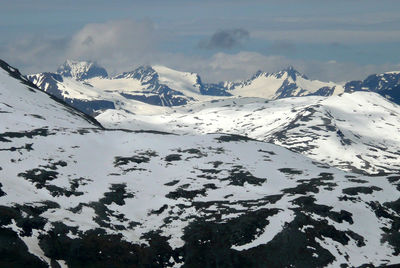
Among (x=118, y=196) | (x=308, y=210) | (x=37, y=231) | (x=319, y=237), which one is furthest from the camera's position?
(x=118, y=196)

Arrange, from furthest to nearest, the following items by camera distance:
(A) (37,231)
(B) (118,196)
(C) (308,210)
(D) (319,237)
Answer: (B) (118,196), (C) (308,210), (D) (319,237), (A) (37,231)

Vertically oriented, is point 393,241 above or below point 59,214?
below

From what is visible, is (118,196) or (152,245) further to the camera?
(118,196)

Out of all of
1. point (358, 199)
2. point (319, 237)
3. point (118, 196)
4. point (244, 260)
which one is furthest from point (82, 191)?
point (358, 199)

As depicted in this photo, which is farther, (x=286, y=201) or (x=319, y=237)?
(x=286, y=201)

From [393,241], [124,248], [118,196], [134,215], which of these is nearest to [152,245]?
[124,248]

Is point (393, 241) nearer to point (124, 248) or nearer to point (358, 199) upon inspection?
point (358, 199)

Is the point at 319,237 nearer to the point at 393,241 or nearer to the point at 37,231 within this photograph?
the point at 393,241

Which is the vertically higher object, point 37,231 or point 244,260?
point 37,231

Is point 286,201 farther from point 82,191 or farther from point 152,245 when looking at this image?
point 82,191
